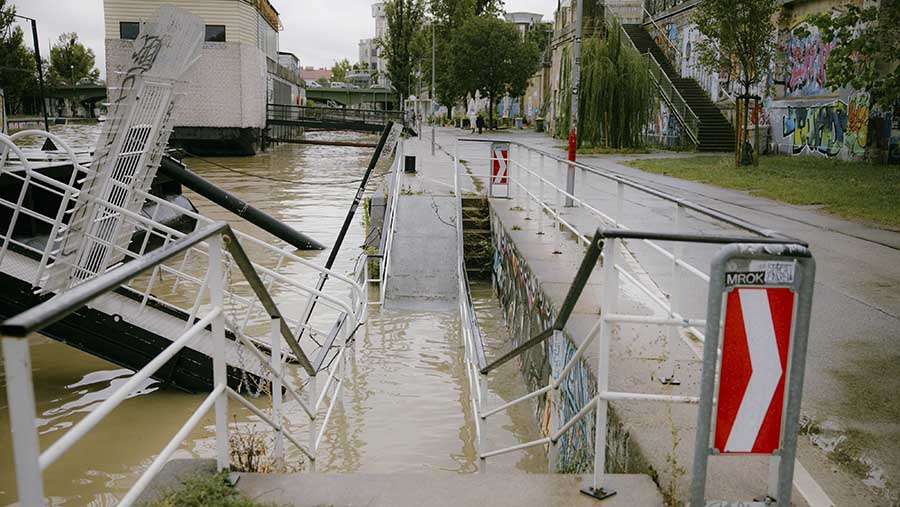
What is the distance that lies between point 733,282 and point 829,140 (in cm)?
2628

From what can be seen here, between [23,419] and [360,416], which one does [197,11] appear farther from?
[23,419]

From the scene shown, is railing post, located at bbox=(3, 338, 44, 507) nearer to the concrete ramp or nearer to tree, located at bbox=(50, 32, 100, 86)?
the concrete ramp

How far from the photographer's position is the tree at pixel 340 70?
7047 inches

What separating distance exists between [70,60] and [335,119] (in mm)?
68632

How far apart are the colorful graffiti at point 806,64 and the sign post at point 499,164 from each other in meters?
15.6

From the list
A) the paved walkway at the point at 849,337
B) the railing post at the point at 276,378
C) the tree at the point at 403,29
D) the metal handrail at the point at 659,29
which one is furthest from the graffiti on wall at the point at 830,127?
the tree at the point at 403,29

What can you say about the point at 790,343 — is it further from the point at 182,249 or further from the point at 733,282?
the point at 182,249

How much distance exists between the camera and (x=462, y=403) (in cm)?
781

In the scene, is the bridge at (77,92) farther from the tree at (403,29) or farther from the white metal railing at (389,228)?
the white metal railing at (389,228)

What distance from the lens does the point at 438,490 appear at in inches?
137

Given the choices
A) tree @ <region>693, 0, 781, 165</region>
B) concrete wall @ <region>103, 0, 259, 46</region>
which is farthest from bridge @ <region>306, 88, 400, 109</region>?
tree @ <region>693, 0, 781, 165</region>

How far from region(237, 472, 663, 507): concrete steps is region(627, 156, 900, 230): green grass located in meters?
10.9

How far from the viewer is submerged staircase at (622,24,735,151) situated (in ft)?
111

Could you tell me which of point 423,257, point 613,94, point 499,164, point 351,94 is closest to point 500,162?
point 499,164
